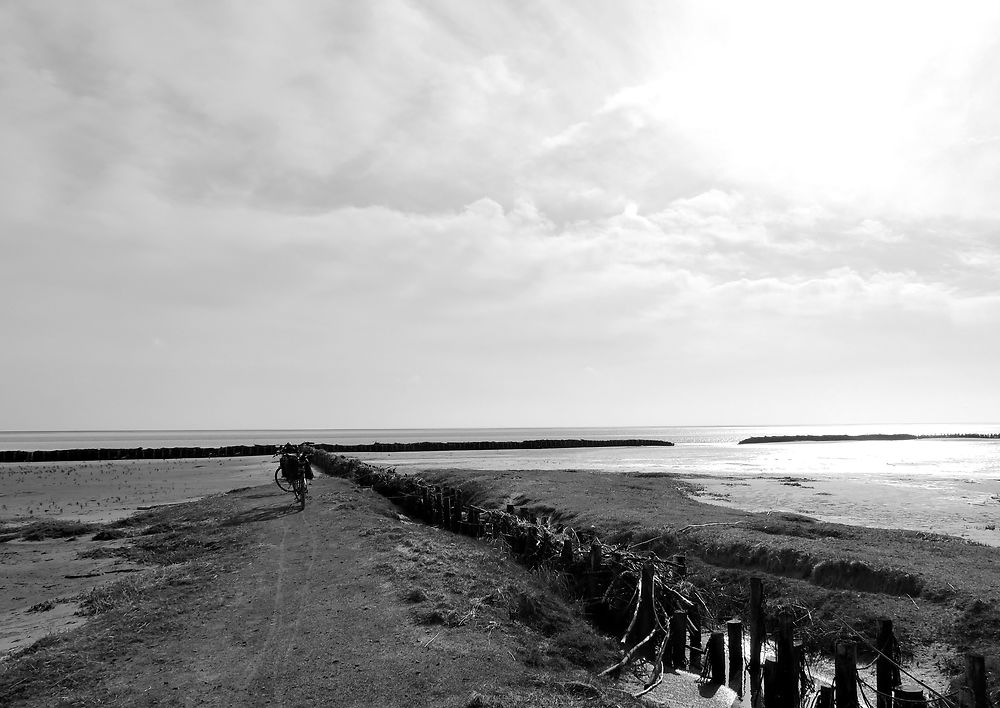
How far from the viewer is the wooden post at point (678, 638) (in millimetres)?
10938

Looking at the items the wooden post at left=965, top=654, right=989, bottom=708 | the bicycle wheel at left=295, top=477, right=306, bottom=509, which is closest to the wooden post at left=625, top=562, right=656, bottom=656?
the wooden post at left=965, top=654, right=989, bottom=708

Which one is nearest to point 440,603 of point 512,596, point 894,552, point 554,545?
point 512,596

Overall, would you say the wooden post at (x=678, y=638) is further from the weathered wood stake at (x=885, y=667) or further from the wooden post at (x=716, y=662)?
the weathered wood stake at (x=885, y=667)

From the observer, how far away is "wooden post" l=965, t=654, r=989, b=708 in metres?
7.24

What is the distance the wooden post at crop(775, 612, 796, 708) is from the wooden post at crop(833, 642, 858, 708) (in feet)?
2.28

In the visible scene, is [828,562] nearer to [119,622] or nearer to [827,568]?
[827,568]

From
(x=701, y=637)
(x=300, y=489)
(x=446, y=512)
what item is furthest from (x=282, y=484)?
(x=701, y=637)

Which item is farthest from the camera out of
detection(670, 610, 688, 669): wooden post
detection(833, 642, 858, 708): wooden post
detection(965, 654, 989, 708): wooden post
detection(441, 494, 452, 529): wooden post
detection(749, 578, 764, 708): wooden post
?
detection(441, 494, 452, 529): wooden post

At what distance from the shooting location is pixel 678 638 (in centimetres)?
1107

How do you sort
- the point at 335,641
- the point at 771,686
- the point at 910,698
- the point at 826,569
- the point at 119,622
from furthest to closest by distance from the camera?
1. the point at 826,569
2. the point at 119,622
3. the point at 335,641
4. the point at 771,686
5. the point at 910,698

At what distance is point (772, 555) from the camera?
15.2 meters

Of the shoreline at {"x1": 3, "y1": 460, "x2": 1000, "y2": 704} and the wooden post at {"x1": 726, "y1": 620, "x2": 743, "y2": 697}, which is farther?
the shoreline at {"x1": 3, "y1": 460, "x2": 1000, "y2": 704}

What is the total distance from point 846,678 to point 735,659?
2.62 metres

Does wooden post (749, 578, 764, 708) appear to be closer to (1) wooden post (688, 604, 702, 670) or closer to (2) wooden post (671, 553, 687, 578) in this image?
(1) wooden post (688, 604, 702, 670)
